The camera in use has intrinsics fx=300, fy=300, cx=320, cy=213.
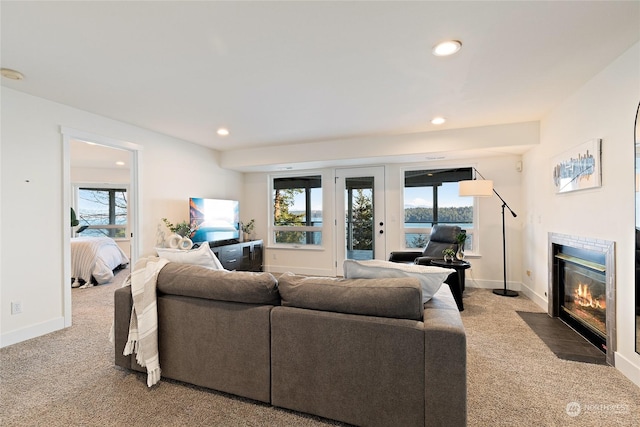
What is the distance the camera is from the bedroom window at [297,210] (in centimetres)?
577

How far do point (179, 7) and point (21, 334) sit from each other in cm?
320

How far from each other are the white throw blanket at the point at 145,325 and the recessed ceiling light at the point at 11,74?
6.52ft

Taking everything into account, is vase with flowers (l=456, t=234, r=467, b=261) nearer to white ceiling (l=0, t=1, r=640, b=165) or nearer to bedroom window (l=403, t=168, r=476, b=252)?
bedroom window (l=403, t=168, r=476, b=252)

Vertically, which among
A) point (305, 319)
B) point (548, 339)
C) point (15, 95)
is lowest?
point (548, 339)

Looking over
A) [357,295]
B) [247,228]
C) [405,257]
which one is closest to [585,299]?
[405,257]

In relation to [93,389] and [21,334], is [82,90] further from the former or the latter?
[93,389]

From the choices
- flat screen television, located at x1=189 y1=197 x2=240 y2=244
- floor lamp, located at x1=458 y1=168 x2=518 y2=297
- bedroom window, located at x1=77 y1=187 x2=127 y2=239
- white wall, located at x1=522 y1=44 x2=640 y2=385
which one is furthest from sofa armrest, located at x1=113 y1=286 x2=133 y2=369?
bedroom window, located at x1=77 y1=187 x2=127 y2=239

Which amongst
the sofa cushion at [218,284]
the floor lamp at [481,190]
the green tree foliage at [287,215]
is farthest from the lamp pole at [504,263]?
the sofa cushion at [218,284]

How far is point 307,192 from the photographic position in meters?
5.85

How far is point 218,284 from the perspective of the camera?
1.87m

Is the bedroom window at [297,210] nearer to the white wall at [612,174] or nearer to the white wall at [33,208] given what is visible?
the white wall at [33,208]

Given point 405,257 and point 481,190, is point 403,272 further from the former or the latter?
point 481,190

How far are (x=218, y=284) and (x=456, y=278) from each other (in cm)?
283

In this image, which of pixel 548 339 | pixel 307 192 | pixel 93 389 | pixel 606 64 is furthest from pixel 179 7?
pixel 307 192
